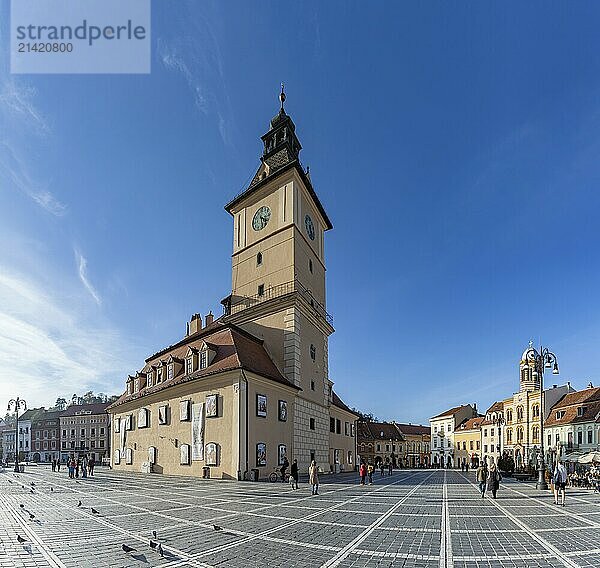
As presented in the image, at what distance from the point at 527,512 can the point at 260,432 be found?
56.4 ft

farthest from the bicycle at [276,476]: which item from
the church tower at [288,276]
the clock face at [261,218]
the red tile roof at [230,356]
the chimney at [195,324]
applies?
the chimney at [195,324]

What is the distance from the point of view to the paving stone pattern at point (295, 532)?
9172 mm

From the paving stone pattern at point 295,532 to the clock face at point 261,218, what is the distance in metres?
25.4

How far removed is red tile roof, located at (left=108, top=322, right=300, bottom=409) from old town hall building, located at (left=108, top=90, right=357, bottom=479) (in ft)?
0.34

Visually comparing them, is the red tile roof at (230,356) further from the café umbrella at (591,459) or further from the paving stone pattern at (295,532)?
the café umbrella at (591,459)

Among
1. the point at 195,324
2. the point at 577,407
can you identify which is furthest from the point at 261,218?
the point at 577,407

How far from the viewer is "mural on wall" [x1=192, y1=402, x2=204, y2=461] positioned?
3108cm

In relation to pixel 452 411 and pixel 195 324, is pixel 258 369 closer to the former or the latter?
pixel 195 324

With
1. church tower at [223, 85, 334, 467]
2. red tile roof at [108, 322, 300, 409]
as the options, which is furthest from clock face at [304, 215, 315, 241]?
red tile roof at [108, 322, 300, 409]

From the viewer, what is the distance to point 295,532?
38.5 feet

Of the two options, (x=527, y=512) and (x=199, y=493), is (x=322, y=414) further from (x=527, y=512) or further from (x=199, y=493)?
(x=527, y=512)

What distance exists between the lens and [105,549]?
969 centimetres

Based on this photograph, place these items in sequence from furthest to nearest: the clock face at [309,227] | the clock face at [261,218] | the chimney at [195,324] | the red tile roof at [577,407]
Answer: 1. the red tile roof at [577,407]
2. the chimney at [195,324]
3. the clock face at [309,227]
4. the clock face at [261,218]

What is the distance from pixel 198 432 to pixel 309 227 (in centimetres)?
1957
